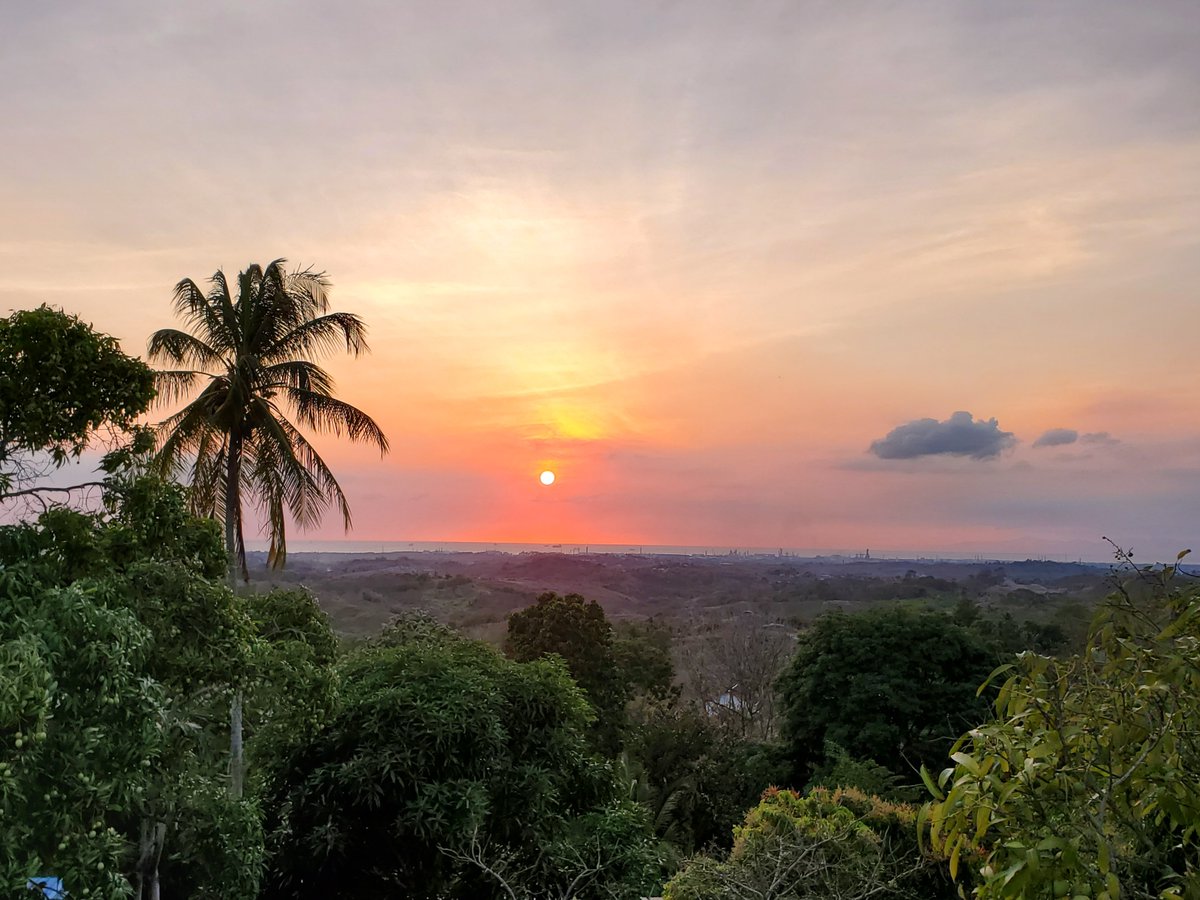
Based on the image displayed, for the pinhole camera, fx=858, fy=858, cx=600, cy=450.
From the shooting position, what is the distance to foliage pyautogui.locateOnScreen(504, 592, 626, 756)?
76.9 ft

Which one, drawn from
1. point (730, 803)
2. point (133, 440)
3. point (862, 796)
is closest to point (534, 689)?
point (862, 796)

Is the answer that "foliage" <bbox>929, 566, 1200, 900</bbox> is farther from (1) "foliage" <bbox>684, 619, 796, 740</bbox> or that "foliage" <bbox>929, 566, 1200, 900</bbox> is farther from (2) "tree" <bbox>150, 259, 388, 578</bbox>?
(1) "foliage" <bbox>684, 619, 796, 740</bbox>

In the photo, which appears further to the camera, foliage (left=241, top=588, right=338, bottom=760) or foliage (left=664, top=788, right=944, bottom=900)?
foliage (left=664, top=788, right=944, bottom=900)

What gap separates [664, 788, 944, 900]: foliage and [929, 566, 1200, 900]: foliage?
5869 mm

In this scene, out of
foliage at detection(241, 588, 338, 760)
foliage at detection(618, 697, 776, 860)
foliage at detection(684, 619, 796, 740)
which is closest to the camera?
foliage at detection(241, 588, 338, 760)

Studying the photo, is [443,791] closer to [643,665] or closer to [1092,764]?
[1092,764]

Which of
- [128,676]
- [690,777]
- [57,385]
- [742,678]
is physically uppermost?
[57,385]

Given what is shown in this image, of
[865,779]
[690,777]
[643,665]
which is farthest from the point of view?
[643,665]

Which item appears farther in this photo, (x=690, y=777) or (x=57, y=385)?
(x=690, y=777)

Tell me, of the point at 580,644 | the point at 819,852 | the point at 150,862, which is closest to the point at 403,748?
the point at 150,862

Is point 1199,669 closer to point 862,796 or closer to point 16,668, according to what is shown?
point 16,668

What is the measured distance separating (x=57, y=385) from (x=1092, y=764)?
7.73 meters

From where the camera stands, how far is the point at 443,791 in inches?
417

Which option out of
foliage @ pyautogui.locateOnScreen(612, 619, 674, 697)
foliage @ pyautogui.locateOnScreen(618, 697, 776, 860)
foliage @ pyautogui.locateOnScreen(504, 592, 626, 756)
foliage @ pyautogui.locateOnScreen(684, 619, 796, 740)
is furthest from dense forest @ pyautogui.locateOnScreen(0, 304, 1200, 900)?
foliage @ pyautogui.locateOnScreen(684, 619, 796, 740)
